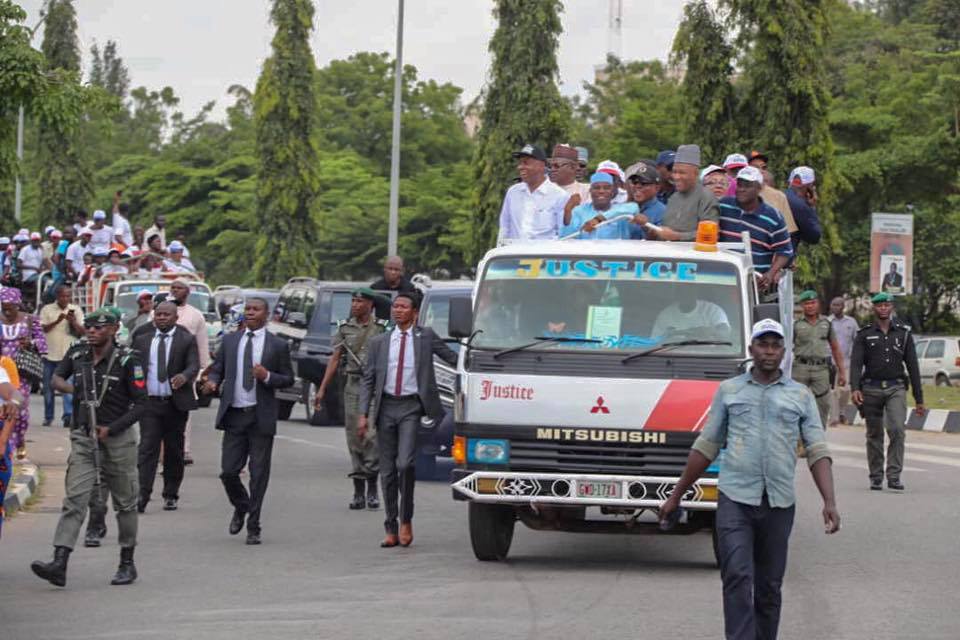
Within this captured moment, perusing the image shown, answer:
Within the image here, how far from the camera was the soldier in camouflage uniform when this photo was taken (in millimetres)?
16234

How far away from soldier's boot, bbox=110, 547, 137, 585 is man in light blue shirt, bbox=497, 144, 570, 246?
14.9ft

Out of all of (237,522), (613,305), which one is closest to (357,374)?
(237,522)

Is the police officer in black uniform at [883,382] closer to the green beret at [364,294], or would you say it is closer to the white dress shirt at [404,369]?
the green beret at [364,294]

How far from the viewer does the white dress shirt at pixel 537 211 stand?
14.7 metres

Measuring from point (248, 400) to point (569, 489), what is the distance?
354cm

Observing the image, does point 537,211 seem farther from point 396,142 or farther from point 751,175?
point 396,142

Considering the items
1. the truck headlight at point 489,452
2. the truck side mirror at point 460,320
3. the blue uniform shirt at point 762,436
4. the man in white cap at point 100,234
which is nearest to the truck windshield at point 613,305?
the truck side mirror at point 460,320

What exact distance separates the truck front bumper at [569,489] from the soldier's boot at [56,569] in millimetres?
2530

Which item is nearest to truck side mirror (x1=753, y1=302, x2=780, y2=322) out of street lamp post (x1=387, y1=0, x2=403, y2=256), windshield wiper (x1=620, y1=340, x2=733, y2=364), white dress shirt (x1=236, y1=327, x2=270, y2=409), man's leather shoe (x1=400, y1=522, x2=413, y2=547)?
windshield wiper (x1=620, y1=340, x2=733, y2=364)

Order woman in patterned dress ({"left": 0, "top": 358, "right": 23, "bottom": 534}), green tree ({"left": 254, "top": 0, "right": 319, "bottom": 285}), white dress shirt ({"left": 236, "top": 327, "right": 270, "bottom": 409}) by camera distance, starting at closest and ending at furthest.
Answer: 1. woman in patterned dress ({"left": 0, "top": 358, "right": 23, "bottom": 534})
2. white dress shirt ({"left": 236, "top": 327, "right": 270, "bottom": 409})
3. green tree ({"left": 254, "top": 0, "right": 319, "bottom": 285})

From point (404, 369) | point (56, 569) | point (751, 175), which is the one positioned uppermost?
point (751, 175)

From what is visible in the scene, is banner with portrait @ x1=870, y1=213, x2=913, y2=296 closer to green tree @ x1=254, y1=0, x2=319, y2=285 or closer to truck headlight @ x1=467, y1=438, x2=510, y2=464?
truck headlight @ x1=467, y1=438, x2=510, y2=464

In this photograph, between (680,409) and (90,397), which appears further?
(90,397)

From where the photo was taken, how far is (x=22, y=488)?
53.7 ft
